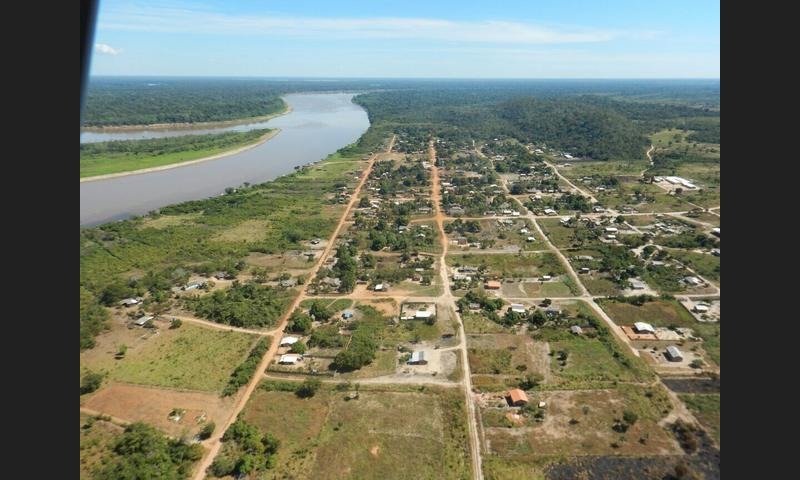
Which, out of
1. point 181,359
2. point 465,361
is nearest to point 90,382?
point 181,359

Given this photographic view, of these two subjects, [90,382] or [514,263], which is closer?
[90,382]

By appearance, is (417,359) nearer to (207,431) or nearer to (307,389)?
(307,389)

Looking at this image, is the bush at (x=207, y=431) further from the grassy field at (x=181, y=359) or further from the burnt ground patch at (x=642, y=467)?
the burnt ground patch at (x=642, y=467)

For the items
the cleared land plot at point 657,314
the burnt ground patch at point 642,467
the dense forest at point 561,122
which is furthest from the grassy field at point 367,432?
the dense forest at point 561,122

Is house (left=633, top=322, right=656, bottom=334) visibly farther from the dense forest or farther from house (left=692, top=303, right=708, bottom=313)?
the dense forest

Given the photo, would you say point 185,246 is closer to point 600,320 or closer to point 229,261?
point 229,261

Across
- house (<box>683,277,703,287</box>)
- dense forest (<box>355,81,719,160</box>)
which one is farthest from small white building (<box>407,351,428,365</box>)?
dense forest (<box>355,81,719,160</box>)

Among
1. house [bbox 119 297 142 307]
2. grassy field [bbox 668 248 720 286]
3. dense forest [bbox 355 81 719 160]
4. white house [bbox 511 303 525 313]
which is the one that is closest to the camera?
white house [bbox 511 303 525 313]
